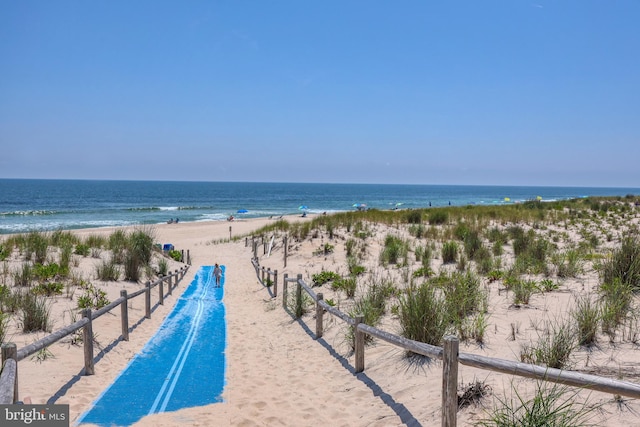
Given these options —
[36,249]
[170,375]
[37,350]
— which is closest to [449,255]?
[170,375]

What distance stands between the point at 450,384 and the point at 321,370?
3.52 metres

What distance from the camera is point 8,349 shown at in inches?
183

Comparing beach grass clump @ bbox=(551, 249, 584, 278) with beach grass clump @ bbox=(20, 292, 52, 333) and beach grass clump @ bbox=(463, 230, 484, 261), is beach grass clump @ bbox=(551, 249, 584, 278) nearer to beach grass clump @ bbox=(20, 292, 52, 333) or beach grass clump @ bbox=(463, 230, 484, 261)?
beach grass clump @ bbox=(463, 230, 484, 261)

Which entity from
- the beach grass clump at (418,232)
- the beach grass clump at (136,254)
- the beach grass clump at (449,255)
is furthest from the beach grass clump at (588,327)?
the beach grass clump at (418,232)

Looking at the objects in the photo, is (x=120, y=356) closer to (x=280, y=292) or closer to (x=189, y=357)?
(x=189, y=357)

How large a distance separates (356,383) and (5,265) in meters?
11.1

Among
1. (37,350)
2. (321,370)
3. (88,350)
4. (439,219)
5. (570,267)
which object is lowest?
(321,370)

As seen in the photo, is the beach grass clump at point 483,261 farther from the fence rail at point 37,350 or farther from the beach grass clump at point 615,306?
the fence rail at point 37,350

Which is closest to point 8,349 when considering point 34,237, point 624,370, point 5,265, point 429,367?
point 429,367

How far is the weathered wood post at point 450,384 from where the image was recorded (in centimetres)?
440

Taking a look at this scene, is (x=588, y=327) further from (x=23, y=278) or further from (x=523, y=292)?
(x=23, y=278)

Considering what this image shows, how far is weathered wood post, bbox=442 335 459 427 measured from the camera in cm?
440

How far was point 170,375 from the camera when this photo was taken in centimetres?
725

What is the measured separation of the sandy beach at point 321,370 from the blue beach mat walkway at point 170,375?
0.20 m
